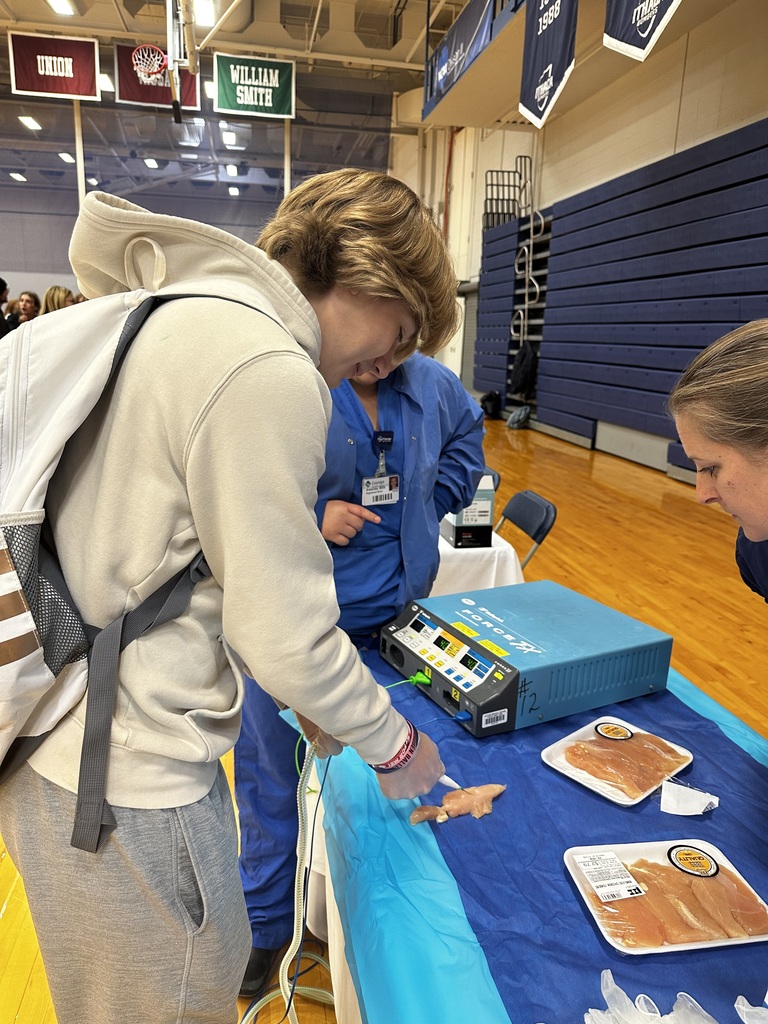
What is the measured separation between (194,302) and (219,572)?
26 centimetres

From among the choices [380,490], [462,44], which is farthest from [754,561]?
[462,44]

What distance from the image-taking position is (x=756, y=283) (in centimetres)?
527

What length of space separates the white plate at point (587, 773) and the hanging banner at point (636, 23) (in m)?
3.89

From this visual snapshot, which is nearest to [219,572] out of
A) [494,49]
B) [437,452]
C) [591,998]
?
[591,998]

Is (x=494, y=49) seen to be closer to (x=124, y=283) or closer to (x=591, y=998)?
(x=124, y=283)

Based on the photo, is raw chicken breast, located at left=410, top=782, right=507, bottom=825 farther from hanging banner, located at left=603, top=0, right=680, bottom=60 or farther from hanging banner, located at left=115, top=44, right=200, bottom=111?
hanging banner, located at left=115, top=44, right=200, bottom=111

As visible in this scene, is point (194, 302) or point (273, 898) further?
point (273, 898)

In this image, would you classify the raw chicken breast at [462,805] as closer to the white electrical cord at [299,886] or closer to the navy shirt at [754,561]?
the white electrical cord at [299,886]

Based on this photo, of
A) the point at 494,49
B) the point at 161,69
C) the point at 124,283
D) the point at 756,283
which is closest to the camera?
the point at 124,283

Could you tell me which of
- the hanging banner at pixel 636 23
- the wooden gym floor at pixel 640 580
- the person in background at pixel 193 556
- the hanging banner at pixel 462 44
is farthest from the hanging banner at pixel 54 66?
the person in background at pixel 193 556

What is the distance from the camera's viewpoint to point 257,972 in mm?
1464

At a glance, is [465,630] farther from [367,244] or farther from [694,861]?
[367,244]

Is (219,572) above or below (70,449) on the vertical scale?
below

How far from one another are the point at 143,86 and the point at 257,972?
10657mm
